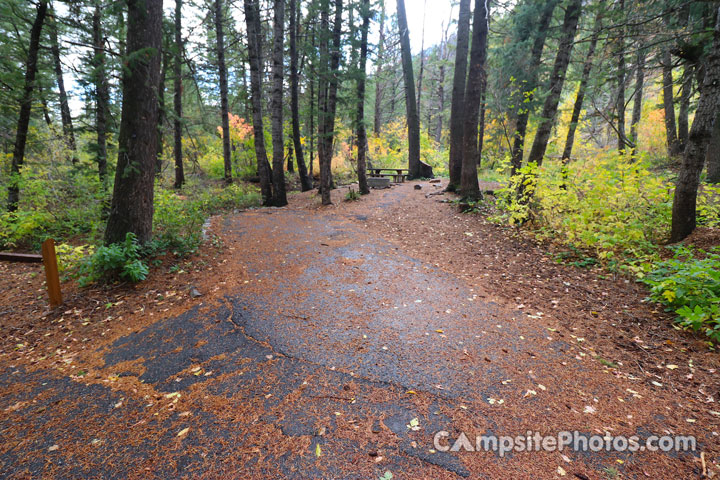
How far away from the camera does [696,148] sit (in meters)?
4.38

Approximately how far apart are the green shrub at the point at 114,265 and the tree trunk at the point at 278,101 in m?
6.74

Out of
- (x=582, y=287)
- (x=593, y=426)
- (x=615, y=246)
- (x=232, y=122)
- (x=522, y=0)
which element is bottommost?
(x=593, y=426)

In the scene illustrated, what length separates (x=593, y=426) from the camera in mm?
2273

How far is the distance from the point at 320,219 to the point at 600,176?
661cm

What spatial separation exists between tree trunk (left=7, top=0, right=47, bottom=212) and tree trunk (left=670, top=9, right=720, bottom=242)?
40.8 ft

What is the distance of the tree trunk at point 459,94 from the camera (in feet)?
34.1

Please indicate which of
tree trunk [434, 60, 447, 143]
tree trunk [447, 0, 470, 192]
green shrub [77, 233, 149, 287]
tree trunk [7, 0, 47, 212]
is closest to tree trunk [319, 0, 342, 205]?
tree trunk [447, 0, 470, 192]

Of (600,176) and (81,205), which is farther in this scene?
(81,205)

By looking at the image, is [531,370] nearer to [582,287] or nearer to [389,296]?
[389,296]

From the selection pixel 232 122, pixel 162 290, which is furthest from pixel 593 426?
pixel 232 122

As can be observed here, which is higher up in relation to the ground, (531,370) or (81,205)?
(81,205)

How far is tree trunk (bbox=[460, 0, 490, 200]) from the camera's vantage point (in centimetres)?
821

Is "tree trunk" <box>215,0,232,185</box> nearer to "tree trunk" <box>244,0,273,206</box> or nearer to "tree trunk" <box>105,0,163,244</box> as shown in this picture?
"tree trunk" <box>244,0,273,206</box>

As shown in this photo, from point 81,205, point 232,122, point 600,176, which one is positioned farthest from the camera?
point 232,122
